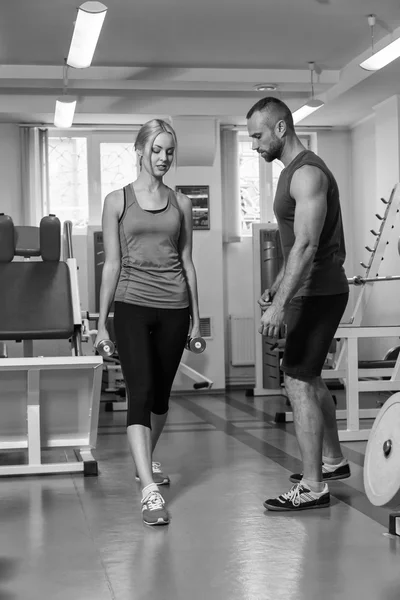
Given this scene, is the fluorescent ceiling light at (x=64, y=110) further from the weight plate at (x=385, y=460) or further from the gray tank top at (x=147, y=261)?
the weight plate at (x=385, y=460)

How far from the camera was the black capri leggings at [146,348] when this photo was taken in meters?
3.08

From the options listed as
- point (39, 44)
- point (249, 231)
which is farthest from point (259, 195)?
point (39, 44)

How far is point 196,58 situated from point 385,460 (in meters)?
5.15

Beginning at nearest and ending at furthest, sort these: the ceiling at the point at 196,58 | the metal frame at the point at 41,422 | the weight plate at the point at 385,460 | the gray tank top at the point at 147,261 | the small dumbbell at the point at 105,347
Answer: the weight plate at the point at 385,460 < the small dumbbell at the point at 105,347 < the gray tank top at the point at 147,261 < the metal frame at the point at 41,422 < the ceiling at the point at 196,58

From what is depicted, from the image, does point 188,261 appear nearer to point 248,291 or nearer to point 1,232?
point 1,232

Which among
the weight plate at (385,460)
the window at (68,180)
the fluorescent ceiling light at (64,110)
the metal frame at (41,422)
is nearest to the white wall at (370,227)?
the window at (68,180)

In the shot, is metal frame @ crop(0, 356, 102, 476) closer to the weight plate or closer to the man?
the man

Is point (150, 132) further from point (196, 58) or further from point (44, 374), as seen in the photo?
point (196, 58)

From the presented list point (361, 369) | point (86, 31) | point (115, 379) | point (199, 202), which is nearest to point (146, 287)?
point (86, 31)

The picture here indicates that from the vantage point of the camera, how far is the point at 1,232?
14.6 feet

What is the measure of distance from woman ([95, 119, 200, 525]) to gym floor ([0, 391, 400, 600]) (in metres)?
0.30

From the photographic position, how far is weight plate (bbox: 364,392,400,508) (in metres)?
2.56

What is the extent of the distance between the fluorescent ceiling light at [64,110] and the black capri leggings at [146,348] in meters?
4.15

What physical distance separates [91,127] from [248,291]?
2.37 meters
